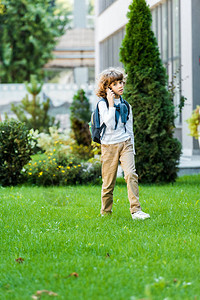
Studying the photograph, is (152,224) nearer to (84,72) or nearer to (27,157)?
(27,157)

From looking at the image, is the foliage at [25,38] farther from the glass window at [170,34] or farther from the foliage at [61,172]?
the foliage at [61,172]

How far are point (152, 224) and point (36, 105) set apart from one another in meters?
11.6

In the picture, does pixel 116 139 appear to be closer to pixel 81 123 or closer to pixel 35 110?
pixel 81 123

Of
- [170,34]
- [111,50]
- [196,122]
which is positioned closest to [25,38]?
[111,50]

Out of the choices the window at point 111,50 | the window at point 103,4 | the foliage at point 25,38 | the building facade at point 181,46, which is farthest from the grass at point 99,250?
the foliage at point 25,38

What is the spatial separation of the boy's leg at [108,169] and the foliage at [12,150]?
13.2 feet

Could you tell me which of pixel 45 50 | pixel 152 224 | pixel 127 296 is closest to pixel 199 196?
pixel 152 224

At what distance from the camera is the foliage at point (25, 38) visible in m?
36.9

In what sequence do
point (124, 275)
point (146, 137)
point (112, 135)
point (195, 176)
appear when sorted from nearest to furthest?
point (124, 275), point (112, 135), point (146, 137), point (195, 176)

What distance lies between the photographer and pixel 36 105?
1673cm

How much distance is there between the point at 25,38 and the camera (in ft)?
123

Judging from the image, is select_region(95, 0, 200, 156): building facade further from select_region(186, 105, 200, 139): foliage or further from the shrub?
the shrub

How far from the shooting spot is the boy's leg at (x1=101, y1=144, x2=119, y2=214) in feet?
20.0

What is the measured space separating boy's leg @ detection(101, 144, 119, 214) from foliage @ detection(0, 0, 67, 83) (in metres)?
31.7
